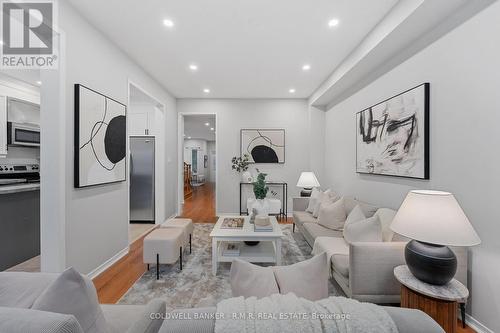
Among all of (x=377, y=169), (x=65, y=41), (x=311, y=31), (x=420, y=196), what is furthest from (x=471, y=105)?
(x=65, y=41)

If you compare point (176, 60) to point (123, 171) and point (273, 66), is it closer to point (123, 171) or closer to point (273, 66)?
point (273, 66)

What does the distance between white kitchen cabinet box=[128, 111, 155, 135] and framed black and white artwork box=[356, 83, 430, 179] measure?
389 cm

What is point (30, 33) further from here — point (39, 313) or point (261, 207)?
point (261, 207)

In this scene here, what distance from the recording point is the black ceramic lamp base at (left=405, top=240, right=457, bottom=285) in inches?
53.8

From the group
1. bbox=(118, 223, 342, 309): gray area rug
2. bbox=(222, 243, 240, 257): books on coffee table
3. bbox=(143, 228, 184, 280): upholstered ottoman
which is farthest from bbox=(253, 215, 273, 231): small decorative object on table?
bbox=(143, 228, 184, 280): upholstered ottoman

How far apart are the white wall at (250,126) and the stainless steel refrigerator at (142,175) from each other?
125cm

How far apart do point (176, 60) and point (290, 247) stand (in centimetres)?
323

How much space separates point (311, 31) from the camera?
95.6 inches

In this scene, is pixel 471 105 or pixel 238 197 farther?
pixel 238 197

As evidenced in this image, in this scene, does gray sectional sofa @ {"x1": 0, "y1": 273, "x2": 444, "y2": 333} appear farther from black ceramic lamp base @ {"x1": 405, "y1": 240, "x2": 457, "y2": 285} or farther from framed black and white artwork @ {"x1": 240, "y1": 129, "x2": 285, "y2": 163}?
framed black and white artwork @ {"x1": 240, "y1": 129, "x2": 285, "y2": 163}

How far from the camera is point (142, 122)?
439cm

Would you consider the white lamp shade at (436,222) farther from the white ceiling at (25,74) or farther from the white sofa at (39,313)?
the white ceiling at (25,74)

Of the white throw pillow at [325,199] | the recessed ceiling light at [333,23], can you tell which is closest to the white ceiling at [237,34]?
the recessed ceiling light at [333,23]

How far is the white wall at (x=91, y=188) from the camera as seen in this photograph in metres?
2.02
